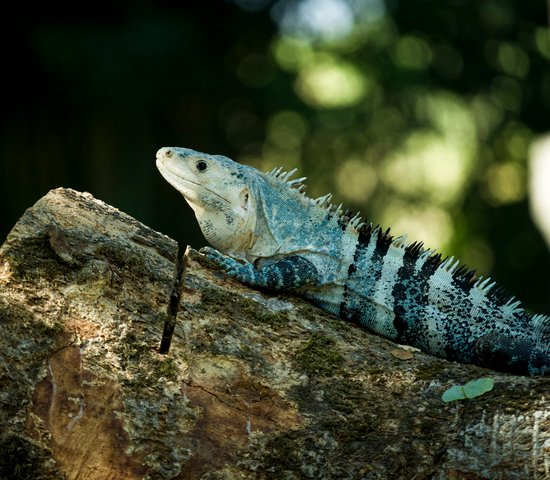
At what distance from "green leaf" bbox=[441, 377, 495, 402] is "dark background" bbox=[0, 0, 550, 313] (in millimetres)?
14245

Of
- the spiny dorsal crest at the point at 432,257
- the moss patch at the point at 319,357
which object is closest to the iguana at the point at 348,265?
the spiny dorsal crest at the point at 432,257

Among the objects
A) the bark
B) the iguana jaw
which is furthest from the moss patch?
the iguana jaw

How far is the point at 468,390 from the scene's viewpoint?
5.33 metres

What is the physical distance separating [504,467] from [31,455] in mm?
2510

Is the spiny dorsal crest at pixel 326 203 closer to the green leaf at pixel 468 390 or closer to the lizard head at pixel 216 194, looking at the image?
the lizard head at pixel 216 194

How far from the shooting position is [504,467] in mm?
4973

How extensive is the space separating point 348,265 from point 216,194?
104 cm

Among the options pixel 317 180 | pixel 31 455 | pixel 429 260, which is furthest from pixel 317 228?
pixel 317 180

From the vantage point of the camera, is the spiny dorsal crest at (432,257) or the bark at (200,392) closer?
the bark at (200,392)

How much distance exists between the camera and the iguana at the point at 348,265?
6.32m

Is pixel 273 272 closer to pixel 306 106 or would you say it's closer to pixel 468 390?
pixel 468 390

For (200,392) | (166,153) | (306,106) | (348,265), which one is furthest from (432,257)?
(306,106)

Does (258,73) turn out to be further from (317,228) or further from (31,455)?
(31,455)

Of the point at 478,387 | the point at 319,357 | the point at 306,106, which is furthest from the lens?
the point at 306,106
